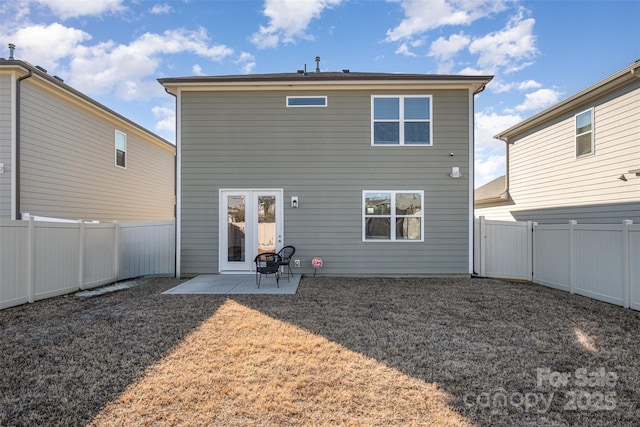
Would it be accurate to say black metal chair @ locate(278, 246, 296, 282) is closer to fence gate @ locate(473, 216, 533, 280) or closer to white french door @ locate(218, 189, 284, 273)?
white french door @ locate(218, 189, 284, 273)

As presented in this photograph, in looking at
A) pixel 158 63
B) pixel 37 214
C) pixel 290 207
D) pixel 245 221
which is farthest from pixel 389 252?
pixel 158 63

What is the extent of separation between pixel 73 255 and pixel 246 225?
361cm

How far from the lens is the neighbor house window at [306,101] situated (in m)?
7.95

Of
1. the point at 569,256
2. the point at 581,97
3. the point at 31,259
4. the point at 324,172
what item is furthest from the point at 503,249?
the point at 31,259

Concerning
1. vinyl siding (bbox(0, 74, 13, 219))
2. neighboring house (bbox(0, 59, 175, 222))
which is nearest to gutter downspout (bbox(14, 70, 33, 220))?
neighboring house (bbox(0, 59, 175, 222))

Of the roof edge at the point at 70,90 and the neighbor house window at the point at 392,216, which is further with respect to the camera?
the neighbor house window at the point at 392,216

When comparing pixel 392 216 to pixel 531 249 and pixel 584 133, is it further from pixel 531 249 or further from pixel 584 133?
pixel 584 133

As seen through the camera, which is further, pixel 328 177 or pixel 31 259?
pixel 328 177

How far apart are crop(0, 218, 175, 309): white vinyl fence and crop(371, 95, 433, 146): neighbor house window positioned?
6.04 m

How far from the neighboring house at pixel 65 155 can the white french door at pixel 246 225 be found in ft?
15.7

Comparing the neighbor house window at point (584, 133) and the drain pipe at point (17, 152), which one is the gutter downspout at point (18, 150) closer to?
the drain pipe at point (17, 152)

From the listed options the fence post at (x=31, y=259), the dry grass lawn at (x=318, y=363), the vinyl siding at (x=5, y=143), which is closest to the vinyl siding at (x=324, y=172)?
the dry grass lawn at (x=318, y=363)

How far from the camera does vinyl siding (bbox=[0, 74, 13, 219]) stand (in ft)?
24.0

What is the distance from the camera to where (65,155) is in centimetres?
888
